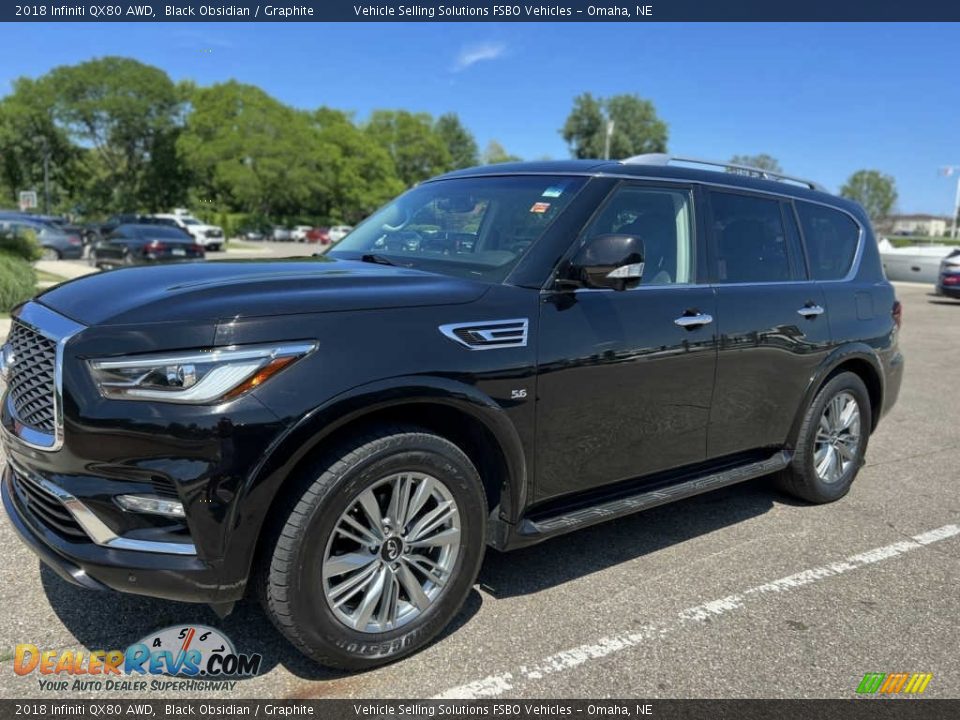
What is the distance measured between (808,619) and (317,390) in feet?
8.05

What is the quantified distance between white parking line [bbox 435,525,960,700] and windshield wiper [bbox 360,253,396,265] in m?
1.92

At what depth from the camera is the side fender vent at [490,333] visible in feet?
9.23

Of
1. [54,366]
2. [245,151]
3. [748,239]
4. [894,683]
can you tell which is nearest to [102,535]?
[54,366]

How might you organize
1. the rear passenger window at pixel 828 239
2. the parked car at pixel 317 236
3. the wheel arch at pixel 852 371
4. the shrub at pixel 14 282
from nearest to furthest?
the wheel arch at pixel 852 371
the rear passenger window at pixel 828 239
the shrub at pixel 14 282
the parked car at pixel 317 236

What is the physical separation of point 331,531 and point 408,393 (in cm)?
55

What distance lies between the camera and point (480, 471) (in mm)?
3094

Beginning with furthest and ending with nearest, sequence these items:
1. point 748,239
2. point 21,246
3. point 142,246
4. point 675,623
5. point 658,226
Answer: point 142,246, point 21,246, point 748,239, point 658,226, point 675,623

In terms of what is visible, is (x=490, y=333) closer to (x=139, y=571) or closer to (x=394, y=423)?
(x=394, y=423)

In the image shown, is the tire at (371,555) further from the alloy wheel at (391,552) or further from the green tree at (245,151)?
the green tree at (245,151)

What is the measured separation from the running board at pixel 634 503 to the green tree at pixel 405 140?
78.3m

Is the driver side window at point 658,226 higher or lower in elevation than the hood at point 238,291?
higher

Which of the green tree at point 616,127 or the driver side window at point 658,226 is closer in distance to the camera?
the driver side window at point 658,226

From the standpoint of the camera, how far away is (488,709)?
260cm

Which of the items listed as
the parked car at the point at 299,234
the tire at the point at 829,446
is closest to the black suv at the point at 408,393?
the tire at the point at 829,446
